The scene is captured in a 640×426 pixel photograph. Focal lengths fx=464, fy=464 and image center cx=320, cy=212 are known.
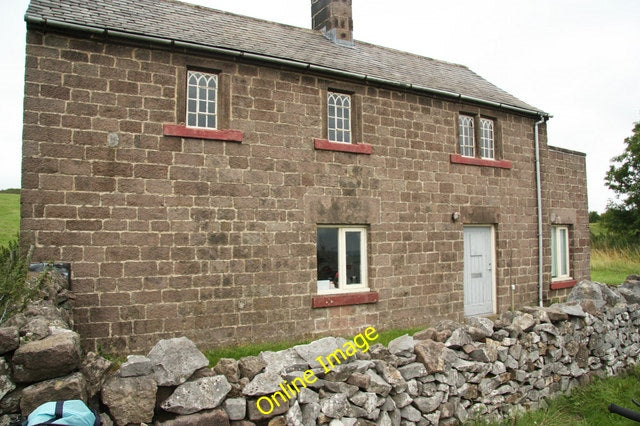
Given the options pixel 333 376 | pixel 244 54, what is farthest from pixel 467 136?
pixel 333 376

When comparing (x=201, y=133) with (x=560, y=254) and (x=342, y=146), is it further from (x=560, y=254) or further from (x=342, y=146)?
(x=560, y=254)

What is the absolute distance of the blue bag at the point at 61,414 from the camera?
2.92 metres

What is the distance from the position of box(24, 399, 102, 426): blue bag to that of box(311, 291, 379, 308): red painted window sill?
6.03 m

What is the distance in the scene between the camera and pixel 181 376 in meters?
3.82

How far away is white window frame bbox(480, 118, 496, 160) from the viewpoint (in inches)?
472

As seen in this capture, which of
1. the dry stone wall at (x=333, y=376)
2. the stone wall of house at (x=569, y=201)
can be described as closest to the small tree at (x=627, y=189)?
the stone wall of house at (x=569, y=201)

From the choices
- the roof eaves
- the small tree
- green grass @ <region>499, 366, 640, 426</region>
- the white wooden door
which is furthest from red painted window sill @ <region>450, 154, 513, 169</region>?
the small tree

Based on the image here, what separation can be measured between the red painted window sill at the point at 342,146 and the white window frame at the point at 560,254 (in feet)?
24.8

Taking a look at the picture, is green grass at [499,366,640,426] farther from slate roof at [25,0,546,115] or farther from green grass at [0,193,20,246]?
green grass at [0,193,20,246]

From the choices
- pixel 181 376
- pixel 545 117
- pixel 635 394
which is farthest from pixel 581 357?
pixel 545 117

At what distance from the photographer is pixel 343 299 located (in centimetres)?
929

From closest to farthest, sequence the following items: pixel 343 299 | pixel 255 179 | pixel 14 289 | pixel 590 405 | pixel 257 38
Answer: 1. pixel 14 289
2. pixel 590 405
3. pixel 255 179
4. pixel 343 299
5. pixel 257 38

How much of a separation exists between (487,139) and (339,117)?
182 inches

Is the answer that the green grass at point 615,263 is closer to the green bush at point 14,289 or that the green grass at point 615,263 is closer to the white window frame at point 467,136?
the white window frame at point 467,136
